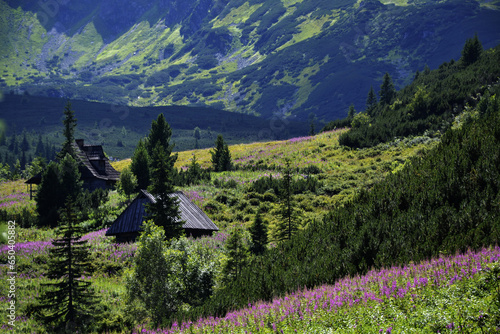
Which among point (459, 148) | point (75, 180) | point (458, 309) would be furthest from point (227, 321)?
point (75, 180)

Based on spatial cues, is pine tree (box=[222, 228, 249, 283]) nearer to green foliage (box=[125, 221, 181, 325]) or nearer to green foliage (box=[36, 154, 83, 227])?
green foliage (box=[125, 221, 181, 325])

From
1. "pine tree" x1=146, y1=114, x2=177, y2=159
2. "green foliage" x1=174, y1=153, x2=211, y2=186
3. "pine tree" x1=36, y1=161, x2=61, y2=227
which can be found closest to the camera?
"pine tree" x1=36, y1=161, x2=61, y2=227

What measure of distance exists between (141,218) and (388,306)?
2496 centimetres

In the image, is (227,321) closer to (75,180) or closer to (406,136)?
(75,180)

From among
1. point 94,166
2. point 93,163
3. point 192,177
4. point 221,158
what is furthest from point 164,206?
point 93,163

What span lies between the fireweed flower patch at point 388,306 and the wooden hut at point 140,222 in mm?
20062

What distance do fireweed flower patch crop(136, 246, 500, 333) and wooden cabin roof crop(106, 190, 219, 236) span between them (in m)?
20.0

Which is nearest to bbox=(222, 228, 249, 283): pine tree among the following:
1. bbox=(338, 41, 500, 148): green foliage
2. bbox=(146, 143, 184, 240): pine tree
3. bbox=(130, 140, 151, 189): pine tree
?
bbox=(146, 143, 184, 240): pine tree

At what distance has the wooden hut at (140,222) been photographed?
29.0 m

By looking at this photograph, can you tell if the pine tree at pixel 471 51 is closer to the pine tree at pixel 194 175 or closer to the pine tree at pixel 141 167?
the pine tree at pixel 194 175

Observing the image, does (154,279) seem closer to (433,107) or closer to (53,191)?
(53,191)

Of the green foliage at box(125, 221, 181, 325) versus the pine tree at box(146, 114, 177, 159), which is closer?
the green foliage at box(125, 221, 181, 325)

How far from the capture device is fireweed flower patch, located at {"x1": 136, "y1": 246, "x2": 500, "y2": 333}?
605cm

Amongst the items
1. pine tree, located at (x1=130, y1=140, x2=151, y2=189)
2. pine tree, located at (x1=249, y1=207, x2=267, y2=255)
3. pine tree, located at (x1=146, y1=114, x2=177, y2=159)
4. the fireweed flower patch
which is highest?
pine tree, located at (x1=146, y1=114, x2=177, y2=159)
